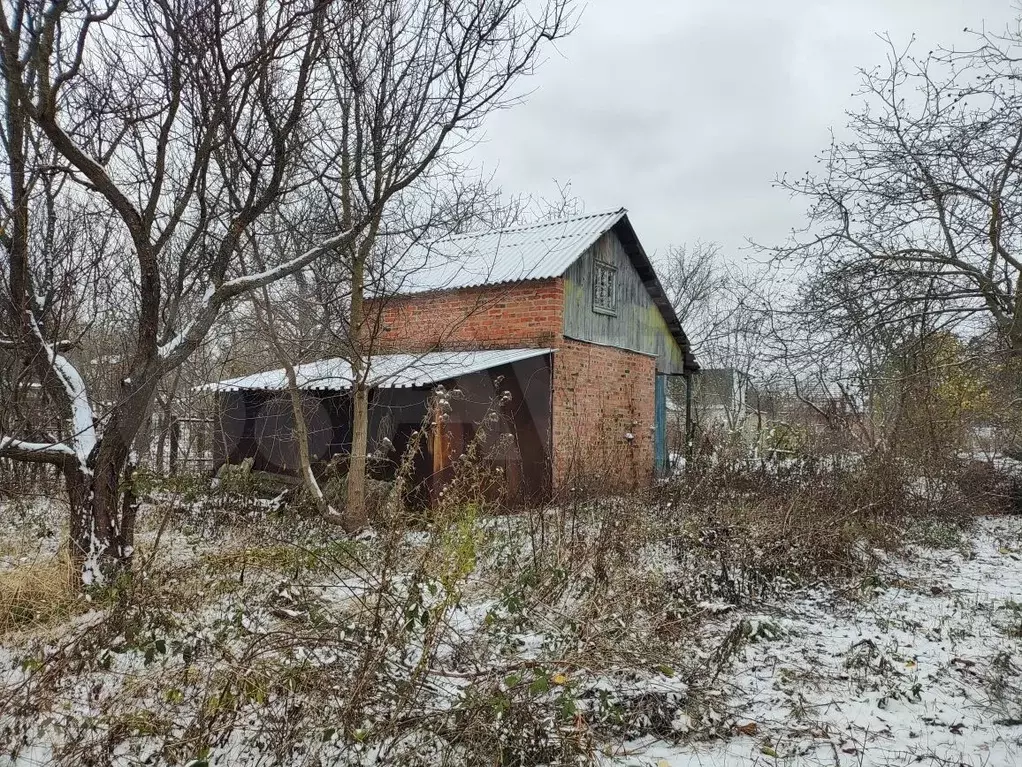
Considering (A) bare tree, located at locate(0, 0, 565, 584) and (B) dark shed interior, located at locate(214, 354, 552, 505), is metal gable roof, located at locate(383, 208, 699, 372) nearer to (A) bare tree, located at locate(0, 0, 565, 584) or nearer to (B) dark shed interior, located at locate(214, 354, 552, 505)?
(B) dark shed interior, located at locate(214, 354, 552, 505)

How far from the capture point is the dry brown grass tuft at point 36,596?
Result: 4484mm

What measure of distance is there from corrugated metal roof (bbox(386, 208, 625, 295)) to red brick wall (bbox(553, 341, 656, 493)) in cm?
153

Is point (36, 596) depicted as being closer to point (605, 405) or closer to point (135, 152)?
point (135, 152)

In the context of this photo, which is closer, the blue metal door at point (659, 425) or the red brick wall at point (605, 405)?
the red brick wall at point (605, 405)

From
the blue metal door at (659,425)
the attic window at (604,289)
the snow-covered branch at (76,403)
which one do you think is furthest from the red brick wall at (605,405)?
the snow-covered branch at (76,403)

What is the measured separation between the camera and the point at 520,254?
12562 millimetres

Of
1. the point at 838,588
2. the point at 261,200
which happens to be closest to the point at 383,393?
the point at 261,200

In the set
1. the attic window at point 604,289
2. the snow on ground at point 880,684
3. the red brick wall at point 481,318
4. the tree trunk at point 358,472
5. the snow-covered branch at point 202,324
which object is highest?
the attic window at point 604,289

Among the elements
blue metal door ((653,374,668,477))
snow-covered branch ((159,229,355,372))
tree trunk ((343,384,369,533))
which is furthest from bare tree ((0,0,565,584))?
blue metal door ((653,374,668,477))

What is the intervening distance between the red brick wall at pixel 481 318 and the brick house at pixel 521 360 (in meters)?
0.02

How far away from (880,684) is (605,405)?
28.6 ft

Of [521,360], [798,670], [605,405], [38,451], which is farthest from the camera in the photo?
[605,405]

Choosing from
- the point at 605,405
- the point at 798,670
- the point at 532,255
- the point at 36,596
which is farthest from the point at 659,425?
the point at 36,596

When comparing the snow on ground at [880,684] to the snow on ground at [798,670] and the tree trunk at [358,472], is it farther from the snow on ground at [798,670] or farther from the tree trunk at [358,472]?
the tree trunk at [358,472]
